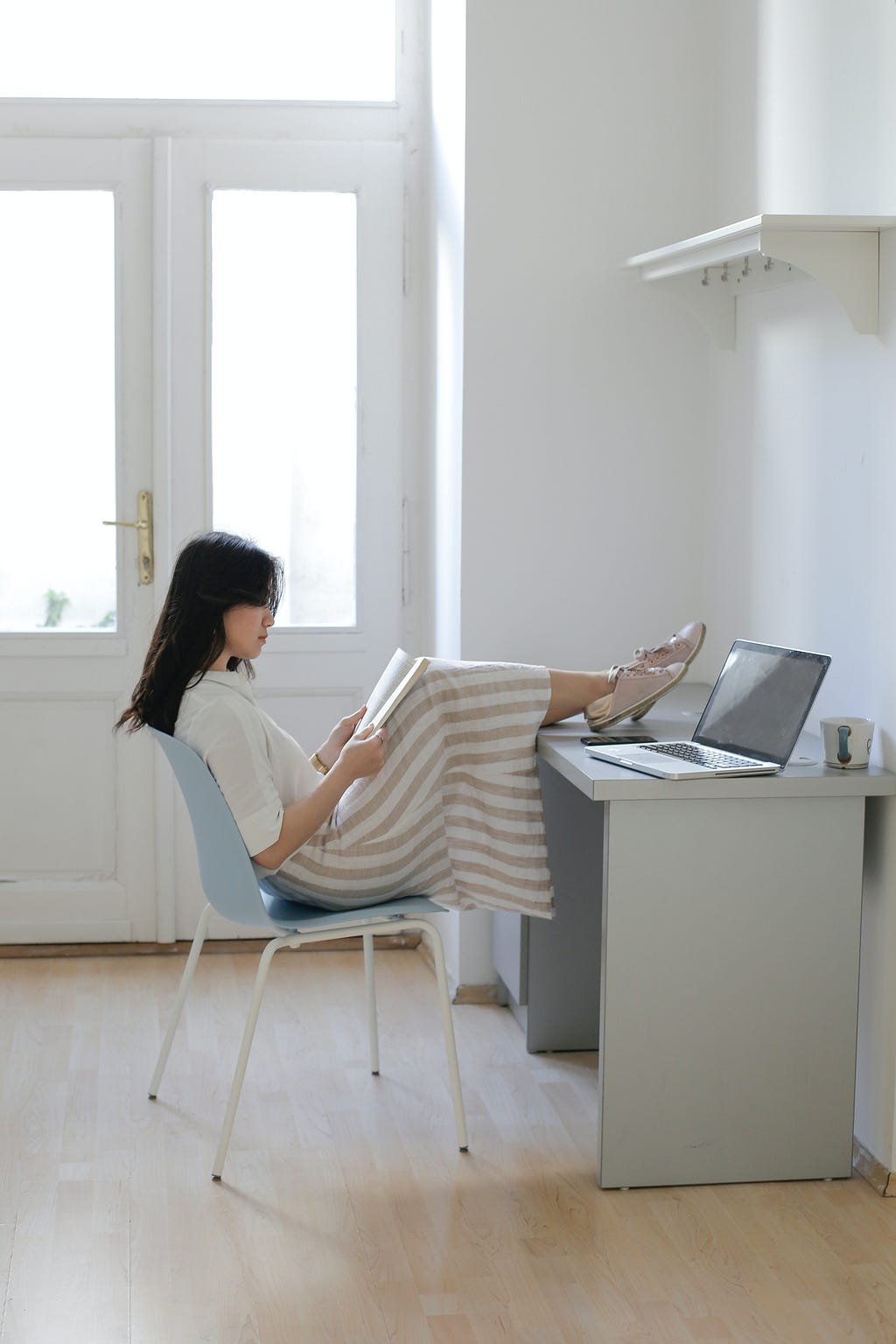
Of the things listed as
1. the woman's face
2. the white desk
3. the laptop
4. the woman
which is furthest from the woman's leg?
the woman's face

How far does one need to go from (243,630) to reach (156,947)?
1460 mm

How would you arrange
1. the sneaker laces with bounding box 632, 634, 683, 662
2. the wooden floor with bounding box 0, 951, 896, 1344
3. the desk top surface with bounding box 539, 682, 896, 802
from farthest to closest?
1. the sneaker laces with bounding box 632, 634, 683, 662
2. the desk top surface with bounding box 539, 682, 896, 802
3. the wooden floor with bounding box 0, 951, 896, 1344

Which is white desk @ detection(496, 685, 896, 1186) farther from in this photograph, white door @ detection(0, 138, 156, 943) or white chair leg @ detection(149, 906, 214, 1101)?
white door @ detection(0, 138, 156, 943)

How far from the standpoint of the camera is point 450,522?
10.7ft

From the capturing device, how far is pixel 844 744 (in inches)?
91.0

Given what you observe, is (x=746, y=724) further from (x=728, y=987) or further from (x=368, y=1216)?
(x=368, y=1216)

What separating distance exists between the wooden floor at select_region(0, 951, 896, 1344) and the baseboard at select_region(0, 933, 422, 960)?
51 centimetres

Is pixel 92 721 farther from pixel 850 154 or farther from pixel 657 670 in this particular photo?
pixel 850 154

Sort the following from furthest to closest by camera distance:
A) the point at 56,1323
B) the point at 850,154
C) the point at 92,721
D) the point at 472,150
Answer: the point at 92,721
the point at 472,150
the point at 850,154
the point at 56,1323

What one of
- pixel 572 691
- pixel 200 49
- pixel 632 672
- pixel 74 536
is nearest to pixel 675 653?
pixel 632 672

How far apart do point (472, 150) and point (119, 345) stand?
38.9 inches

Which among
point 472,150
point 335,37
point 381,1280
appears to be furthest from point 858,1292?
point 335,37

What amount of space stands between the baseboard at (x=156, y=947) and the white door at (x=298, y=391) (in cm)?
8

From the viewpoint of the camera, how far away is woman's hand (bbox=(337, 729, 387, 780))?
2385mm
